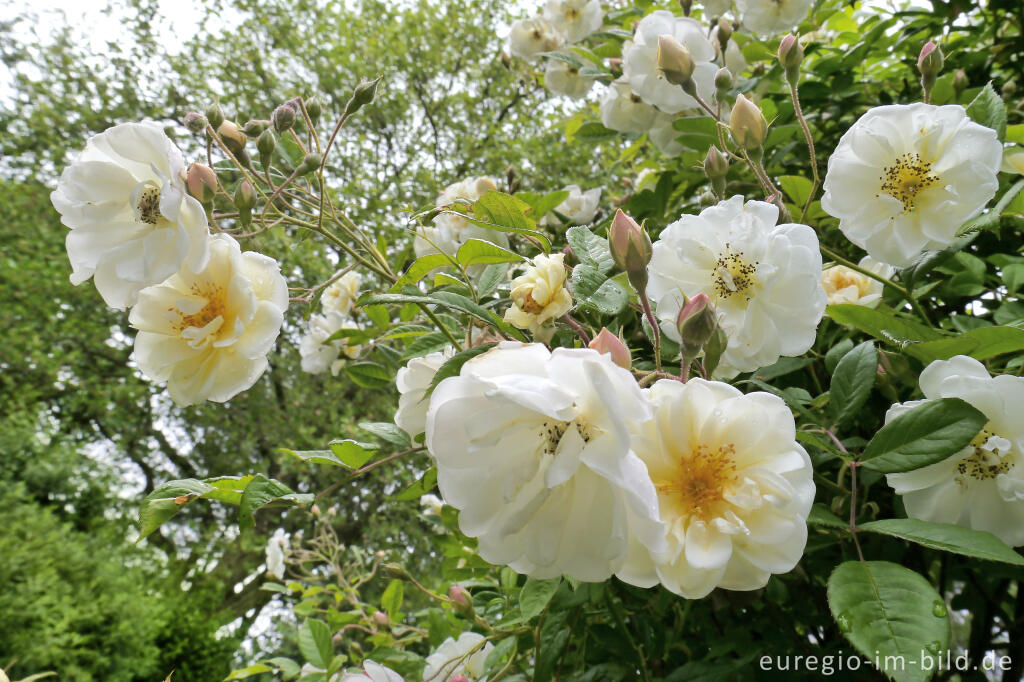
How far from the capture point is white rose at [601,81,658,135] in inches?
45.8

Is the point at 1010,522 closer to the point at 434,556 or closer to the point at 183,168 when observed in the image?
the point at 183,168

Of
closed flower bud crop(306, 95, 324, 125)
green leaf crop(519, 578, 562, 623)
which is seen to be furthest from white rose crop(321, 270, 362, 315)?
green leaf crop(519, 578, 562, 623)

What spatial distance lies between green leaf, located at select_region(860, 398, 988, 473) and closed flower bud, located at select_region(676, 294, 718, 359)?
0.19 metres

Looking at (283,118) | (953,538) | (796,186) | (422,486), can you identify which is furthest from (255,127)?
(953,538)

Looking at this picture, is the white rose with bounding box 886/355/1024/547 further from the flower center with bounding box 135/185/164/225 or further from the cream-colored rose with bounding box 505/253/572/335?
the flower center with bounding box 135/185/164/225

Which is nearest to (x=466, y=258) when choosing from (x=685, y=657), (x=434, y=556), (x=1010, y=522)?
(x=1010, y=522)

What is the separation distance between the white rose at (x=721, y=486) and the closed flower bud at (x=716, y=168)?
0.33 meters

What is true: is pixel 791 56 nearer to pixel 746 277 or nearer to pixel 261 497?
pixel 746 277

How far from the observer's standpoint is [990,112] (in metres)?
0.67

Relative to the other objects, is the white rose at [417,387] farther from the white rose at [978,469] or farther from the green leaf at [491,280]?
the white rose at [978,469]

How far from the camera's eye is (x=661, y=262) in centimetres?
60

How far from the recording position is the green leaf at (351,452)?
0.70 meters

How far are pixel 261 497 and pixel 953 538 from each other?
0.57 metres

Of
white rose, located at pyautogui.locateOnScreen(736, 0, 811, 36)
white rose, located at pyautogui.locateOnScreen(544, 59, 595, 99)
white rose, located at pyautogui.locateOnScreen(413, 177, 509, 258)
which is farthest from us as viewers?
white rose, located at pyautogui.locateOnScreen(544, 59, 595, 99)
